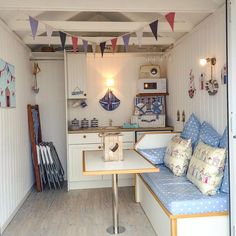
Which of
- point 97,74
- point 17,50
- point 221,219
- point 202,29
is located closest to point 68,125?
point 97,74

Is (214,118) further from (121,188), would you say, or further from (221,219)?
(121,188)

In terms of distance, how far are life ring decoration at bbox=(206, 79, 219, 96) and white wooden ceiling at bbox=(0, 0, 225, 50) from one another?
2.35 ft

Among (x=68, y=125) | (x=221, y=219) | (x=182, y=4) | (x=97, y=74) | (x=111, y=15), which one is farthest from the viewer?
(x=97, y=74)

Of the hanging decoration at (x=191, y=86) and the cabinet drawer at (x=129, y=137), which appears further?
the cabinet drawer at (x=129, y=137)

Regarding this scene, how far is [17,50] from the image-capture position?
384cm

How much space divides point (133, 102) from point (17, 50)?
2.11 metres

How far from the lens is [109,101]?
4.97 meters

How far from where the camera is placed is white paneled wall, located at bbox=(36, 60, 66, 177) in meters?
4.95

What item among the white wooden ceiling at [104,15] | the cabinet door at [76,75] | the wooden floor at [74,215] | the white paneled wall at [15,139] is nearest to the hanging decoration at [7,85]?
the white paneled wall at [15,139]

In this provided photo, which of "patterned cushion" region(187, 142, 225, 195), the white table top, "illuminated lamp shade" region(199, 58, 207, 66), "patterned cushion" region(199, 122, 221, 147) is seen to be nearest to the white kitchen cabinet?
the white table top

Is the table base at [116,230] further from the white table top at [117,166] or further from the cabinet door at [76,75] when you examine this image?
the cabinet door at [76,75]

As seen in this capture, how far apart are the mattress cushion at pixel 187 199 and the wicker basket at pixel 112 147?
19.6 inches

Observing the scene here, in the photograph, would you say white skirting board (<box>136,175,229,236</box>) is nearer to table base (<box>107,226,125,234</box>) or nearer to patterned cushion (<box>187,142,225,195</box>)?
patterned cushion (<box>187,142,225,195</box>)

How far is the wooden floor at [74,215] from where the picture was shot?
9.67 ft
